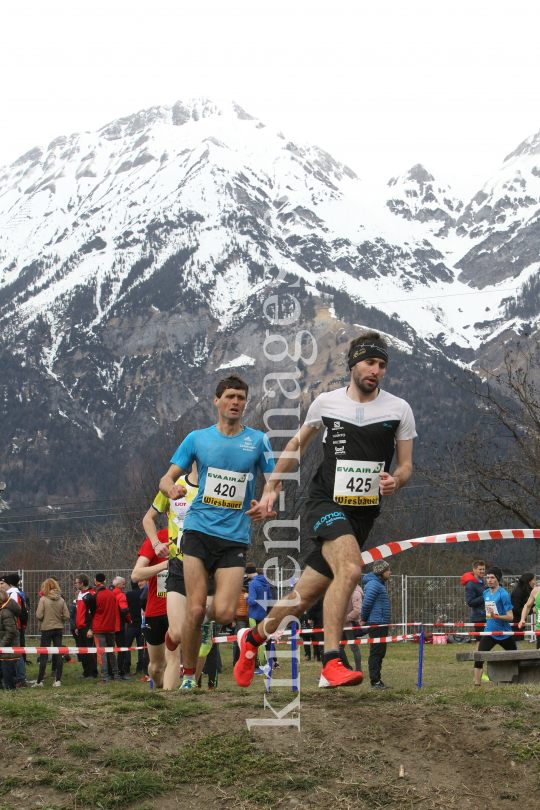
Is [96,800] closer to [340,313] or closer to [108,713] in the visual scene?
[108,713]

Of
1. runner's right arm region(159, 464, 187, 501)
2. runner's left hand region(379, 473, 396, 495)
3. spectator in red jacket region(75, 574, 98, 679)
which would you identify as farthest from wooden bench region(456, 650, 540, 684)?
spectator in red jacket region(75, 574, 98, 679)

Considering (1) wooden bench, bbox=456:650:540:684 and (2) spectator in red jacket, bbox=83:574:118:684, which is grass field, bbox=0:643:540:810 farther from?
(2) spectator in red jacket, bbox=83:574:118:684

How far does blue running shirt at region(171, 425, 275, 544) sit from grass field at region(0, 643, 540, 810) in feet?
4.43

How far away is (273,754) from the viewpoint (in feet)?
15.1

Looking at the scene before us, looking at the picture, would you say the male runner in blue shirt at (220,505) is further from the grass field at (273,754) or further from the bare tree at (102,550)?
the bare tree at (102,550)

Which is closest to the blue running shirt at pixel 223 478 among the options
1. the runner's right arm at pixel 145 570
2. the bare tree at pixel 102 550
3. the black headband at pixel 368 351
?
the black headband at pixel 368 351

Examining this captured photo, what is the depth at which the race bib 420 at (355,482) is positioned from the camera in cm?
573

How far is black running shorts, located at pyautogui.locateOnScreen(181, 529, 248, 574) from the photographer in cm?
640

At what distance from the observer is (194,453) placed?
6625 mm

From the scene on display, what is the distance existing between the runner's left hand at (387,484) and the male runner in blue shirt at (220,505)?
1.22 metres

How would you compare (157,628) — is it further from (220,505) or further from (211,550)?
(220,505)

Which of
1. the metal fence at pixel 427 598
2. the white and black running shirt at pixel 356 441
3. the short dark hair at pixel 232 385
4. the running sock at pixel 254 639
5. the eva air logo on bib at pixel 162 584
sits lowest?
the metal fence at pixel 427 598

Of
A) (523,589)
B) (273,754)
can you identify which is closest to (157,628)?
(273,754)

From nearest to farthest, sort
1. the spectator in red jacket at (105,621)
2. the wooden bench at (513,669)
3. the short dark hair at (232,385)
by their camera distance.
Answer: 1. the short dark hair at (232,385)
2. the wooden bench at (513,669)
3. the spectator in red jacket at (105,621)
